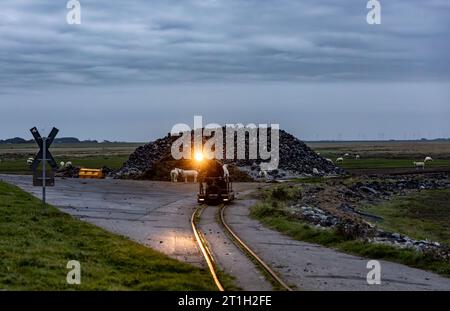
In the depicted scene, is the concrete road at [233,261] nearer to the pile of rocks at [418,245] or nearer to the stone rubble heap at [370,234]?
the stone rubble heap at [370,234]

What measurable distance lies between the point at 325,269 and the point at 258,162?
5334cm

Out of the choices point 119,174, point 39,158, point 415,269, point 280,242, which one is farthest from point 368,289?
point 119,174

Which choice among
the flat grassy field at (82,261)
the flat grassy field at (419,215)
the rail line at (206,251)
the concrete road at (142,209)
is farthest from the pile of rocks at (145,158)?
the flat grassy field at (82,261)

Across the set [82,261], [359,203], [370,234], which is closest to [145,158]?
[359,203]

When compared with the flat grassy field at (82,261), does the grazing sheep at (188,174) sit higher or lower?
higher

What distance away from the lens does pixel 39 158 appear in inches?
930

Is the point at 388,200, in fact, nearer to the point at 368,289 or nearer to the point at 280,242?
the point at 280,242

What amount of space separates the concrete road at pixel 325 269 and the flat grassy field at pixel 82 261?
2400 mm

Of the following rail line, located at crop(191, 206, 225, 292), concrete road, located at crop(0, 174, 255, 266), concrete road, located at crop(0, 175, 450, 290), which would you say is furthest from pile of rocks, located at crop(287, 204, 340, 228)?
concrete road, located at crop(0, 174, 255, 266)

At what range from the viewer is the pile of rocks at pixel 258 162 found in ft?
222

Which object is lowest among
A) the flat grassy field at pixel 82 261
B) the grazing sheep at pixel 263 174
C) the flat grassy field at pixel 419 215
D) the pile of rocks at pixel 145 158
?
the flat grassy field at pixel 419 215

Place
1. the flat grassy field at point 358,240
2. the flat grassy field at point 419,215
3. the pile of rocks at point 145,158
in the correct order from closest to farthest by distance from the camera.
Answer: the flat grassy field at point 358,240
the flat grassy field at point 419,215
the pile of rocks at point 145,158

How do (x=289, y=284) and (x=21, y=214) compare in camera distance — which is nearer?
(x=289, y=284)

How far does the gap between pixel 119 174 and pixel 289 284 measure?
57678 mm
